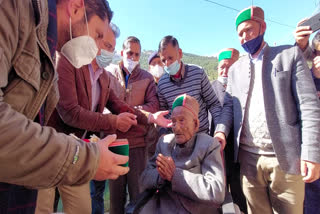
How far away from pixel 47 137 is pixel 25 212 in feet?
1.99

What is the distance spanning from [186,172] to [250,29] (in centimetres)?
159

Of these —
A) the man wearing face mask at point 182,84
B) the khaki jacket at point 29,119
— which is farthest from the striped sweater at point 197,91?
the khaki jacket at point 29,119

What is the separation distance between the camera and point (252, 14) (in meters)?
1.94

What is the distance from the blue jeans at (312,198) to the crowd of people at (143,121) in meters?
0.01

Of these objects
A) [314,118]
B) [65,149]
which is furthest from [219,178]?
[65,149]

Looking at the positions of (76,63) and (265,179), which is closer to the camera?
(76,63)

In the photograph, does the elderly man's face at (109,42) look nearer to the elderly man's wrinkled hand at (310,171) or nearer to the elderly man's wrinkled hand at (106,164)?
the elderly man's wrinkled hand at (106,164)

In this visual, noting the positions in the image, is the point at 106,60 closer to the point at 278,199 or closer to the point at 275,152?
the point at 275,152

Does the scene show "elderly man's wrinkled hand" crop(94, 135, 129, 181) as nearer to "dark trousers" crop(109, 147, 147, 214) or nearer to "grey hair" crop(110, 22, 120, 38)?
"dark trousers" crop(109, 147, 147, 214)

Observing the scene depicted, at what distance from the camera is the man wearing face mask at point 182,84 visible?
247 centimetres

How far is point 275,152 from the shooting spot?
1693 millimetres

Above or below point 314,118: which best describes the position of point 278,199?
below

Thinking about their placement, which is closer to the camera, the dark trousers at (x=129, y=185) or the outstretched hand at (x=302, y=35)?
the outstretched hand at (x=302, y=35)

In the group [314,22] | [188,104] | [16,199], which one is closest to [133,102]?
[188,104]
